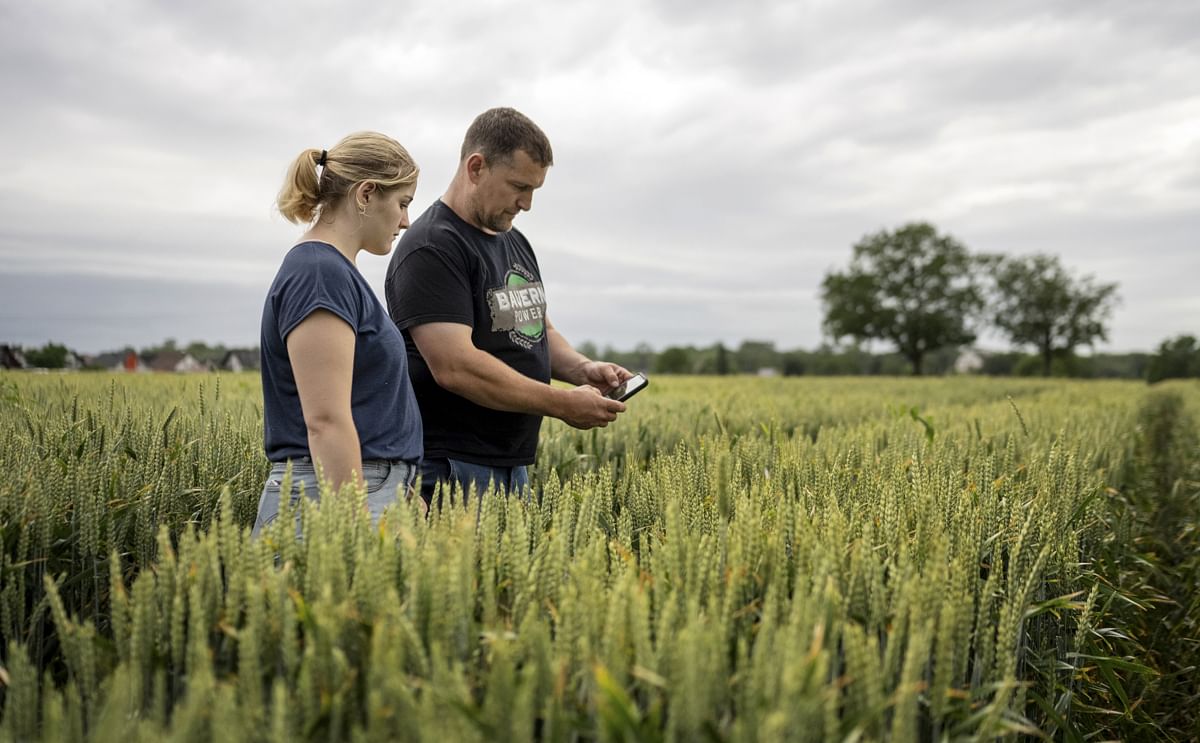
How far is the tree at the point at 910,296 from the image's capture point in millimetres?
55906

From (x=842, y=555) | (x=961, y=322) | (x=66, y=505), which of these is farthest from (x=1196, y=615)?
(x=961, y=322)

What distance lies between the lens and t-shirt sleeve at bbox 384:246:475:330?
A: 2854 mm

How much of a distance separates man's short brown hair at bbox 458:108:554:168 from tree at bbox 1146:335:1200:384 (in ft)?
191

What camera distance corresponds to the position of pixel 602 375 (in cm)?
370

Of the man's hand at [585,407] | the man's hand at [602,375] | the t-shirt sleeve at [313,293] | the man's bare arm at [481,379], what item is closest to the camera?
the t-shirt sleeve at [313,293]

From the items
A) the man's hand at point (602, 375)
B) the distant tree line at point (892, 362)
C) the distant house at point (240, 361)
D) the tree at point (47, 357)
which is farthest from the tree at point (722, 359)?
the man's hand at point (602, 375)

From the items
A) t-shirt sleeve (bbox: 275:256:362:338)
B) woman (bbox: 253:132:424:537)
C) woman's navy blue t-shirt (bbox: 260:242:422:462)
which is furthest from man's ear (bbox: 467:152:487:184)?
t-shirt sleeve (bbox: 275:256:362:338)

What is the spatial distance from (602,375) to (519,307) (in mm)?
626

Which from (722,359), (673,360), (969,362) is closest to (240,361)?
(722,359)

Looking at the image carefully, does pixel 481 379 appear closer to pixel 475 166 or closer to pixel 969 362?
pixel 475 166

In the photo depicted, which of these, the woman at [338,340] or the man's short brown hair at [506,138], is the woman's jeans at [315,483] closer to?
the woman at [338,340]

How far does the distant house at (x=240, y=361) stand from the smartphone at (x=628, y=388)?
1171cm

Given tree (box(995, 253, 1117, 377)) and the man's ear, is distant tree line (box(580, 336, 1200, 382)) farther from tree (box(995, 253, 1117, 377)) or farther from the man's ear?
the man's ear

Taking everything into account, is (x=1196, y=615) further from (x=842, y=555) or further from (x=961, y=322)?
(x=961, y=322)
